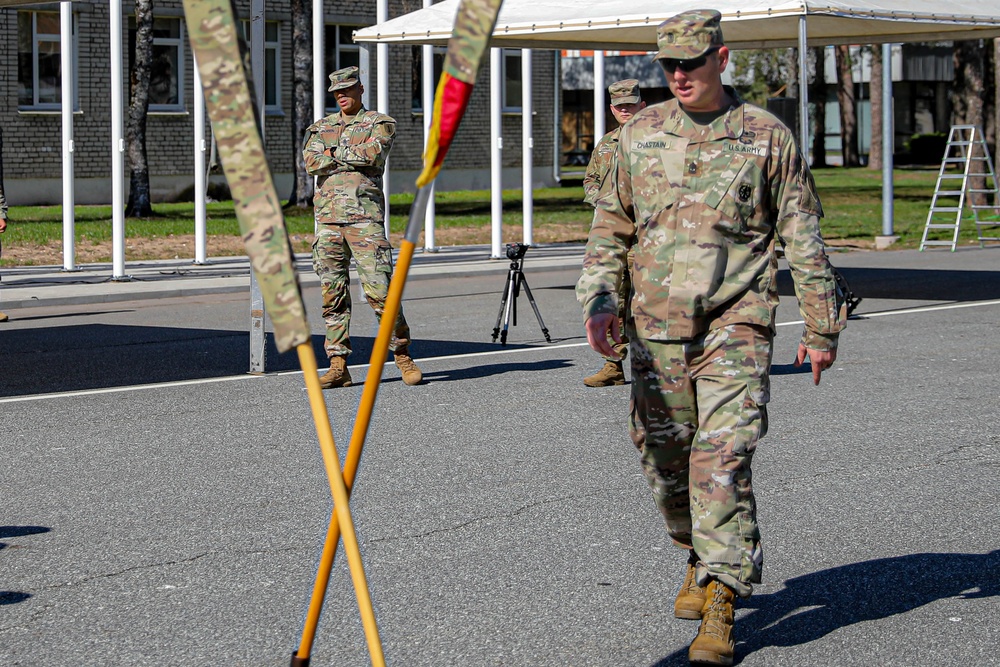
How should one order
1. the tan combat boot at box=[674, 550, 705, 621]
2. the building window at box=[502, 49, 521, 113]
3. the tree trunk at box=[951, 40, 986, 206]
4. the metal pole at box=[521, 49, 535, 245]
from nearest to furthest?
the tan combat boot at box=[674, 550, 705, 621] < the metal pole at box=[521, 49, 535, 245] < the tree trunk at box=[951, 40, 986, 206] < the building window at box=[502, 49, 521, 113]

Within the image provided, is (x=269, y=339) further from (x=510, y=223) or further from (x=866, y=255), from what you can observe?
(x=510, y=223)

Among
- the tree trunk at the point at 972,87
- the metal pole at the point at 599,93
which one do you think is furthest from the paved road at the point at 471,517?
the tree trunk at the point at 972,87

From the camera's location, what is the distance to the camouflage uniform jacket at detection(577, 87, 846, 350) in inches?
190

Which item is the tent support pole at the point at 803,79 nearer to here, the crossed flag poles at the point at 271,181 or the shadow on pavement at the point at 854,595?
the shadow on pavement at the point at 854,595

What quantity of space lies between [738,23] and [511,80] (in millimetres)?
27322

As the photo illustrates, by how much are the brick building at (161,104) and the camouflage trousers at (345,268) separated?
21.4 metres

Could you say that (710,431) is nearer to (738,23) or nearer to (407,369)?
(407,369)

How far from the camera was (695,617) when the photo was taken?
507 cm

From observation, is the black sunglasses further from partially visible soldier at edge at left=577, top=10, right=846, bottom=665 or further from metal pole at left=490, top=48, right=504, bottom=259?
metal pole at left=490, top=48, right=504, bottom=259

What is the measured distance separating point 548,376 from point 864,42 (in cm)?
1216

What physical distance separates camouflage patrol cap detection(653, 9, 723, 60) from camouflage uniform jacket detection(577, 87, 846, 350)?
0.80 feet

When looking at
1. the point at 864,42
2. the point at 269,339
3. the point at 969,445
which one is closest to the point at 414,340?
the point at 269,339

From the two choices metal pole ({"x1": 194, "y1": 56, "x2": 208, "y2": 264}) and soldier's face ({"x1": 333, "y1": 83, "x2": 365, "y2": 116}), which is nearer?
soldier's face ({"x1": 333, "y1": 83, "x2": 365, "y2": 116})

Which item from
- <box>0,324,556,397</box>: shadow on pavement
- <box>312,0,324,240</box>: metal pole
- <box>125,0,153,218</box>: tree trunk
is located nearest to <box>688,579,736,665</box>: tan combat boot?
<box>0,324,556,397</box>: shadow on pavement
